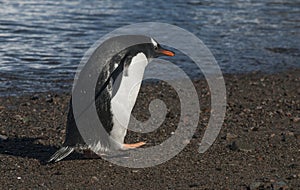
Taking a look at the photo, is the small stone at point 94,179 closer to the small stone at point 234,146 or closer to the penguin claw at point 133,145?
the penguin claw at point 133,145

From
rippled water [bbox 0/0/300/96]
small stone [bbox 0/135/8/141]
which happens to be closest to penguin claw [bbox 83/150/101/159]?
small stone [bbox 0/135/8/141]

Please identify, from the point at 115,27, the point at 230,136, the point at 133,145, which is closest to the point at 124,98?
the point at 133,145

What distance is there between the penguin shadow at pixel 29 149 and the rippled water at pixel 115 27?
2.06m

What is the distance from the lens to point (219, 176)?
5711 mm

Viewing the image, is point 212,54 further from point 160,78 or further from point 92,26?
point 92,26

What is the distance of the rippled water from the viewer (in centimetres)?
1005

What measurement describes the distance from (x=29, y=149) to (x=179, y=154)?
1427 millimetres

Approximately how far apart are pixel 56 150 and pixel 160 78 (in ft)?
11.6

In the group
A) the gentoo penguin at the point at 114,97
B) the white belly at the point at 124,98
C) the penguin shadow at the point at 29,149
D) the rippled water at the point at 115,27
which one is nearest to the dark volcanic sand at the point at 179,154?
the penguin shadow at the point at 29,149

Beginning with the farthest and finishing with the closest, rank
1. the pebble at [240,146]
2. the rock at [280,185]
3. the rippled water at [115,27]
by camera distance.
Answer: the rippled water at [115,27] → the pebble at [240,146] → the rock at [280,185]

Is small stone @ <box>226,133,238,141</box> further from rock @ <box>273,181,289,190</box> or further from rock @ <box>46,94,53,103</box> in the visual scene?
rock @ <box>46,94,53,103</box>

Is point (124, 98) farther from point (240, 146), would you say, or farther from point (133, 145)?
point (240, 146)

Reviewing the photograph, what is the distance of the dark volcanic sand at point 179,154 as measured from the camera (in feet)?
18.3

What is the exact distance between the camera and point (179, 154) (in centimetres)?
636
